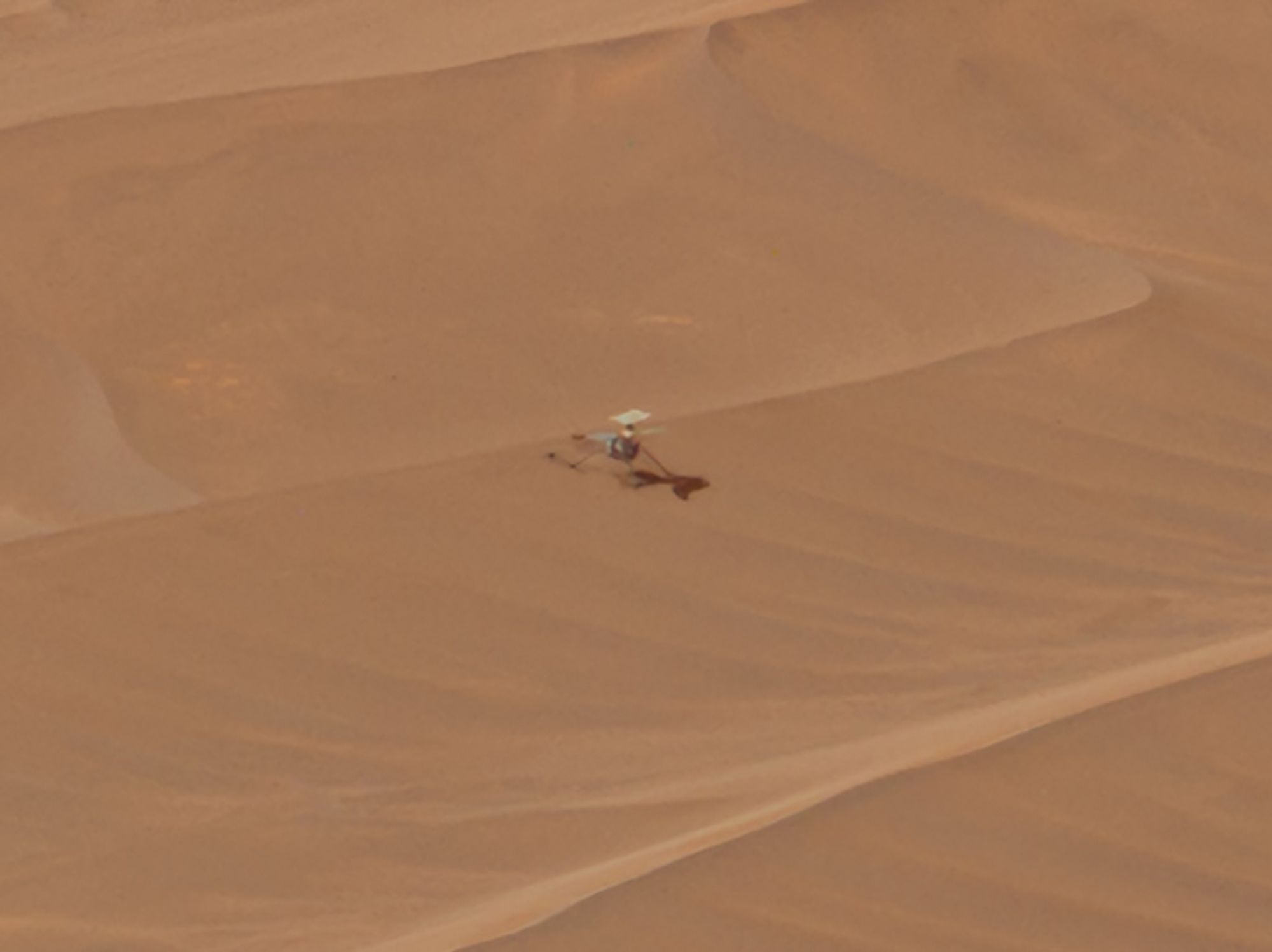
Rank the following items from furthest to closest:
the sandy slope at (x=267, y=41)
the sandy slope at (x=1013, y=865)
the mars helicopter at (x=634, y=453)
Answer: the sandy slope at (x=267, y=41) → the mars helicopter at (x=634, y=453) → the sandy slope at (x=1013, y=865)

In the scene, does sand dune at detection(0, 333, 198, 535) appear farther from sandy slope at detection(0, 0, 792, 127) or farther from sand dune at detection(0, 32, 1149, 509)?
sandy slope at detection(0, 0, 792, 127)

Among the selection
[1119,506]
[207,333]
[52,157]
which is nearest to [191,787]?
[207,333]

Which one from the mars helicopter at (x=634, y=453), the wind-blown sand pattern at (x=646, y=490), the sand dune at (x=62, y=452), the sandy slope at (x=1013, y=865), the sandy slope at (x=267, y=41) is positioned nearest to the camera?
the sandy slope at (x=1013, y=865)

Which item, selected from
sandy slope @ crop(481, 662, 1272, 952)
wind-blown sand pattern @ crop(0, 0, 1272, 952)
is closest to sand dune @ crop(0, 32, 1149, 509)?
wind-blown sand pattern @ crop(0, 0, 1272, 952)

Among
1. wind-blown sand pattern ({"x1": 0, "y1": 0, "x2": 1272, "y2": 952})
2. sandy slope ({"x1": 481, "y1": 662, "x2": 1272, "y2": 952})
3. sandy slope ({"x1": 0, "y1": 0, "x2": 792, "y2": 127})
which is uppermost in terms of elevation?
sandy slope ({"x1": 0, "y1": 0, "x2": 792, "y2": 127})

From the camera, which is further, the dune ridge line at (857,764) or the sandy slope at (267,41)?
the sandy slope at (267,41)

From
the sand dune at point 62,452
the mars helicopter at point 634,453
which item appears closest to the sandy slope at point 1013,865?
the mars helicopter at point 634,453

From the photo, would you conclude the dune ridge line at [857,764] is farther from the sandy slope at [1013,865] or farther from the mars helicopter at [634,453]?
the mars helicopter at [634,453]

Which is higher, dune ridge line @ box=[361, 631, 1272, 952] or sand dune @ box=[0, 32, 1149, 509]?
sand dune @ box=[0, 32, 1149, 509]
